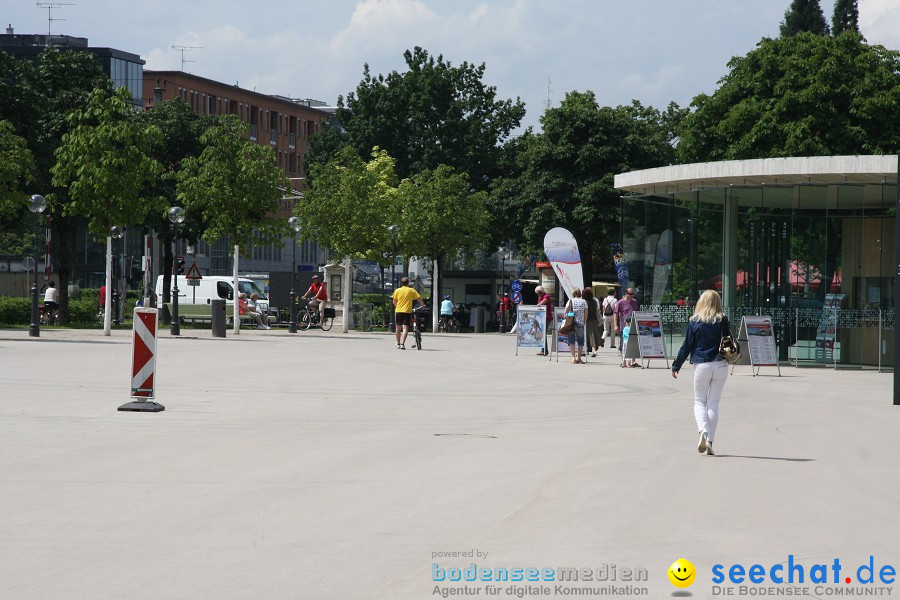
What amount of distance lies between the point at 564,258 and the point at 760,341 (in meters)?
8.51

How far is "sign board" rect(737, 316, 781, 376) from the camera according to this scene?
26.6 m

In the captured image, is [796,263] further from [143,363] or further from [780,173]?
[143,363]

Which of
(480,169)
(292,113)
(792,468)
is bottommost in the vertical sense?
(792,468)

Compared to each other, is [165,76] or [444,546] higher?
[165,76]

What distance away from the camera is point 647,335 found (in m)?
28.2

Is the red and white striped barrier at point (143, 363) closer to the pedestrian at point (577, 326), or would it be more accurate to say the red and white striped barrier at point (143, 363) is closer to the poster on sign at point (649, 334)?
the poster on sign at point (649, 334)

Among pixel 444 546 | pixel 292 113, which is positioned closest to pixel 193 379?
pixel 444 546

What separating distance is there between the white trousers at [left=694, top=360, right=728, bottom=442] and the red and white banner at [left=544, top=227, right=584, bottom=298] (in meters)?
20.9

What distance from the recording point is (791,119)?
50969 millimetres

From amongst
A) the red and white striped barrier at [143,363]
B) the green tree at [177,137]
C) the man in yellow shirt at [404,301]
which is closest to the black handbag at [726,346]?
the red and white striped barrier at [143,363]

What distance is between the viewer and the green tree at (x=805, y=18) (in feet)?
223

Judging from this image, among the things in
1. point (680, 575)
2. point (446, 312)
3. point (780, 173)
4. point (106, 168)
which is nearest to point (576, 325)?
point (780, 173)

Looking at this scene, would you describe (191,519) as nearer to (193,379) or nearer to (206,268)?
(193,379)

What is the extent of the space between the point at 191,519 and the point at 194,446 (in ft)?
13.7
